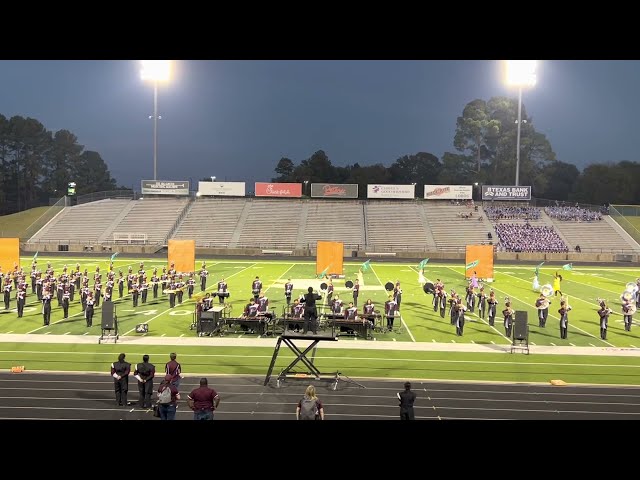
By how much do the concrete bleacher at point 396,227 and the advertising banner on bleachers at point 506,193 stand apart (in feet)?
24.2

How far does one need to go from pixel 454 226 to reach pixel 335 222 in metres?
12.0

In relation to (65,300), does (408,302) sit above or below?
below

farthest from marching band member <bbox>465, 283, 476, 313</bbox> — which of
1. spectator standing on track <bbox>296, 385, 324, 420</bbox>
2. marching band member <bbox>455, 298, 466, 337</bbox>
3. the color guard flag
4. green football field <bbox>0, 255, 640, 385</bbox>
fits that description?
spectator standing on track <bbox>296, 385, 324, 420</bbox>

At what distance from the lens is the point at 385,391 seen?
11.5m

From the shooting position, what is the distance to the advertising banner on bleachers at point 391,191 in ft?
201

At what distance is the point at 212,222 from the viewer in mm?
57219

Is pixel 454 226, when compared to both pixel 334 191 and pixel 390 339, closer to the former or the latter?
pixel 334 191

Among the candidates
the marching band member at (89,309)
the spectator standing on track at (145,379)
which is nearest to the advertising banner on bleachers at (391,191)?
the marching band member at (89,309)

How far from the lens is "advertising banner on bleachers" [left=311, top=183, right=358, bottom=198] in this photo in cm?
6184

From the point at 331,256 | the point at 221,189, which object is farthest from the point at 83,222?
the point at 331,256

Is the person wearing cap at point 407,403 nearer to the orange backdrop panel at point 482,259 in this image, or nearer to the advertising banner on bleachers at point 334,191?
the orange backdrop panel at point 482,259
